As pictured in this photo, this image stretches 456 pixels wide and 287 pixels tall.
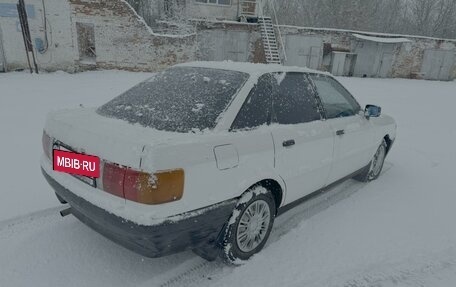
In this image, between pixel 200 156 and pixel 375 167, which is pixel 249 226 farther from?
pixel 375 167

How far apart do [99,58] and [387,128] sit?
462 inches

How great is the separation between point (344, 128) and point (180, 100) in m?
1.86

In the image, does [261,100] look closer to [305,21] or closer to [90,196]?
[90,196]

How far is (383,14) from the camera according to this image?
1302 inches

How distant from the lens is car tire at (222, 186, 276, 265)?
2492 millimetres

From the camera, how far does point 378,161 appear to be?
15.0 feet

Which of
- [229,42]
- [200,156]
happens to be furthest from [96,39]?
[200,156]

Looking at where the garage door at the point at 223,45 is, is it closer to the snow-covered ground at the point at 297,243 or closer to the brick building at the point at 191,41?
the brick building at the point at 191,41

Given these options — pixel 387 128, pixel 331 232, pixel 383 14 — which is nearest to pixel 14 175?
pixel 331 232

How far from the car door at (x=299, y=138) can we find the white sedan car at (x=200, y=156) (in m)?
0.01

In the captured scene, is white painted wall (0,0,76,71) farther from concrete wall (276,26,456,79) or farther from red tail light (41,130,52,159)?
red tail light (41,130,52,159)

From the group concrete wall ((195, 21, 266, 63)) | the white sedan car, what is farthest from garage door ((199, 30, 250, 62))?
the white sedan car

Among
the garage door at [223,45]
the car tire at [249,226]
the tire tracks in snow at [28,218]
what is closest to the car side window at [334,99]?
the car tire at [249,226]

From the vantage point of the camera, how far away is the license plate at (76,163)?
2158 millimetres
